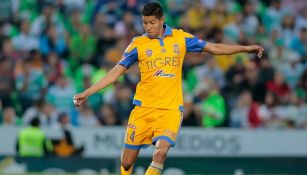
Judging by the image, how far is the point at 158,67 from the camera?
1062 cm

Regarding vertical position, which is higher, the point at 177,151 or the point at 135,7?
the point at 135,7

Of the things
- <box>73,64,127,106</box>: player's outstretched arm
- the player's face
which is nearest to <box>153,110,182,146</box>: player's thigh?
<box>73,64,127,106</box>: player's outstretched arm

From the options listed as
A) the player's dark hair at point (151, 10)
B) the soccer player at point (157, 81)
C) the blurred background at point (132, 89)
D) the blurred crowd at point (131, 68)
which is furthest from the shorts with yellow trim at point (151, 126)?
the blurred crowd at point (131, 68)

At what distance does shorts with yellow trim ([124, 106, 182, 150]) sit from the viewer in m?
10.6

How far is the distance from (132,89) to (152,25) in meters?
8.50

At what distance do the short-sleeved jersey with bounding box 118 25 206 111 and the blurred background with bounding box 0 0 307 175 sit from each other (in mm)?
6023

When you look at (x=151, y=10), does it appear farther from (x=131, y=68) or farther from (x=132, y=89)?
(x=131, y=68)

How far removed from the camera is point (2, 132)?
55.4 ft

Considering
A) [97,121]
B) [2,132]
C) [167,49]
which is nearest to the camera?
[167,49]

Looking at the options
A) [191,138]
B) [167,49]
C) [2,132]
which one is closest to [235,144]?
[191,138]

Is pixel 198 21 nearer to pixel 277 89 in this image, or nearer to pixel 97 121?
pixel 277 89

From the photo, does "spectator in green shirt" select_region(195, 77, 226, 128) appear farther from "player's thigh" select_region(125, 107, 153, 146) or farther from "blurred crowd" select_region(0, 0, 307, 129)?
"player's thigh" select_region(125, 107, 153, 146)

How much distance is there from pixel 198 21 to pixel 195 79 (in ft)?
7.44

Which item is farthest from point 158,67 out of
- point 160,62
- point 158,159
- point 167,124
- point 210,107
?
point 210,107
